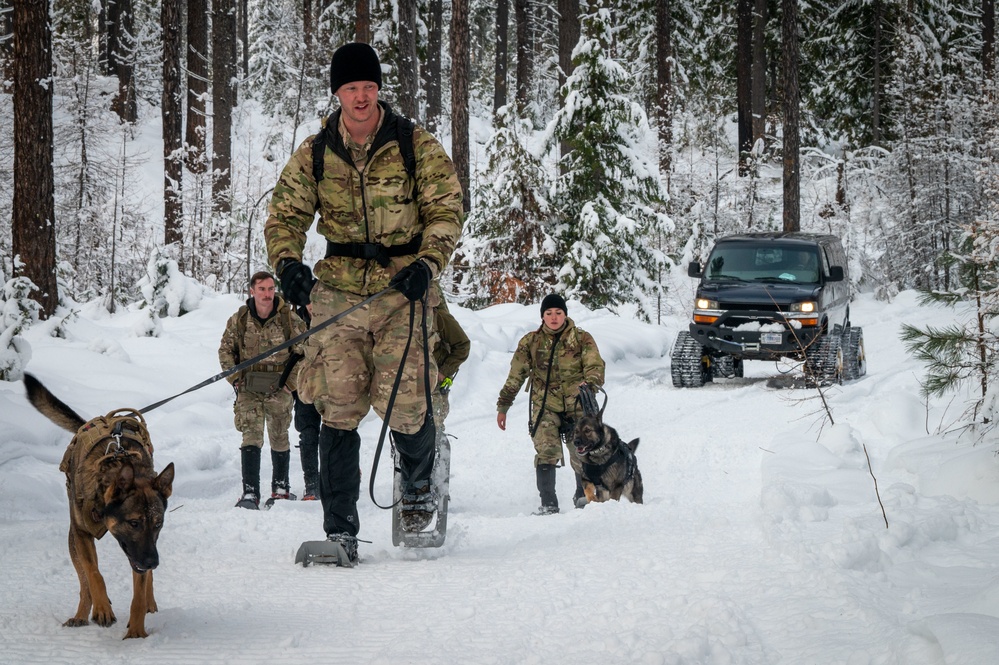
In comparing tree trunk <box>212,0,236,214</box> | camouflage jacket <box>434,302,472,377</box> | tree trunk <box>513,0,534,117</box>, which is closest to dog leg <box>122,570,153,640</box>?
camouflage jacket <box>434,302,472,377</box>

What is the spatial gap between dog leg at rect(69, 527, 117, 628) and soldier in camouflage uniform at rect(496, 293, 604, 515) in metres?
5.19

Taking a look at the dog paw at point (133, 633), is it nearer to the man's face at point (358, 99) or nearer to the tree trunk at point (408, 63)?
the man's face at point (358, 99)

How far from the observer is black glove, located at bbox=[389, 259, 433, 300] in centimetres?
425

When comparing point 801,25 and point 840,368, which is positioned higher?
point 801,25

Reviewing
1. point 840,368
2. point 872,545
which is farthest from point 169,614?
point 840,368

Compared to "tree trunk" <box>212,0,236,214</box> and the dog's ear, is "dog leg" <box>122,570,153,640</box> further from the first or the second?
"tree trunk" <box>212,0,236,214</box>

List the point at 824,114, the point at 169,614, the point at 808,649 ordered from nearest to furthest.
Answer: the point at 808,649, the point at 169,614, the point at 824,114

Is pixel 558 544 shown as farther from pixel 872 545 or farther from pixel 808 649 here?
pixel 808 649

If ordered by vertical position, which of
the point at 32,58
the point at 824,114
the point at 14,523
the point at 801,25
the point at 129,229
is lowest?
the point at 14,523

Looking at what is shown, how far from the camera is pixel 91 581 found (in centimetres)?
352

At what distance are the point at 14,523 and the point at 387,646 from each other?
372cm

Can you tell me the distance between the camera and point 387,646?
3.21 meters

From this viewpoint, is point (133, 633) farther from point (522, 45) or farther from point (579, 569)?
point (522, 45)

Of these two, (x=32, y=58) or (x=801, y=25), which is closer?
(x=32, y=58)
